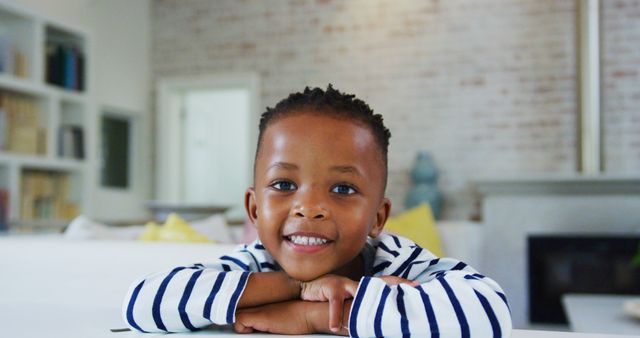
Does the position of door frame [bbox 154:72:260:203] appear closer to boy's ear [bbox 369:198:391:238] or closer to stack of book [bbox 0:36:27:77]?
stack of book [bbox 0:36:27:77]

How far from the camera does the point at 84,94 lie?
5.19 metres

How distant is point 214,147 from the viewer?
6422 millimetres

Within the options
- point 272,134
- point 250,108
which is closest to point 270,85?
point 250,108

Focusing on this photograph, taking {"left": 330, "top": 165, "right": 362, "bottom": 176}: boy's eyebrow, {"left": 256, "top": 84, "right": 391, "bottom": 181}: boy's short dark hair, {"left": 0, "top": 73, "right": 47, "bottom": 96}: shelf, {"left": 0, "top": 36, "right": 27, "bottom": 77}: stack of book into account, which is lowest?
{"left": 330, "top": 165, "right": 362, "bottom": 176}: boy's eyebrow

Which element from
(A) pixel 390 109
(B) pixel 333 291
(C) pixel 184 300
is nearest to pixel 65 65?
(A) pixel 390 109

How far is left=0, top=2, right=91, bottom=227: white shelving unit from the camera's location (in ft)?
14.8

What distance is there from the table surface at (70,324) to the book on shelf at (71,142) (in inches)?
166

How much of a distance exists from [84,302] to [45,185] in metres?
3.99

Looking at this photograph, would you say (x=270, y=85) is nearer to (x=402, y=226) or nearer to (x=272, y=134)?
(x=402, y=226)

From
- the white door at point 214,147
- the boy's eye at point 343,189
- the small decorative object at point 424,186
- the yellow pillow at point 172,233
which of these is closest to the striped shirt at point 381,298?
the boy's eye at point 343,189

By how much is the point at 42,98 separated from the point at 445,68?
3061 millimetres

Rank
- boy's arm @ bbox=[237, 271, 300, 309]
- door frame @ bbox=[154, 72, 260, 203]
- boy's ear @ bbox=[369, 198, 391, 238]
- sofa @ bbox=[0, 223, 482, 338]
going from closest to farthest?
1. boy's arm @ bbox=[237, 271, 300, 309]
2. boy's ear @ bbox=[369, 198, 391, 238]
3. sofa @ bbox=[0, 223, 482, 338]
4. door frame @ bbox=[154, 72, 260, 203]

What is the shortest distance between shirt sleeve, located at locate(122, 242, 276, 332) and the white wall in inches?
183

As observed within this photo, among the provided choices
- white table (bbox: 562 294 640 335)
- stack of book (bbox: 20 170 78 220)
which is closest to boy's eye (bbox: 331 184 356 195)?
white table (bbox: 562 294 640 335)
